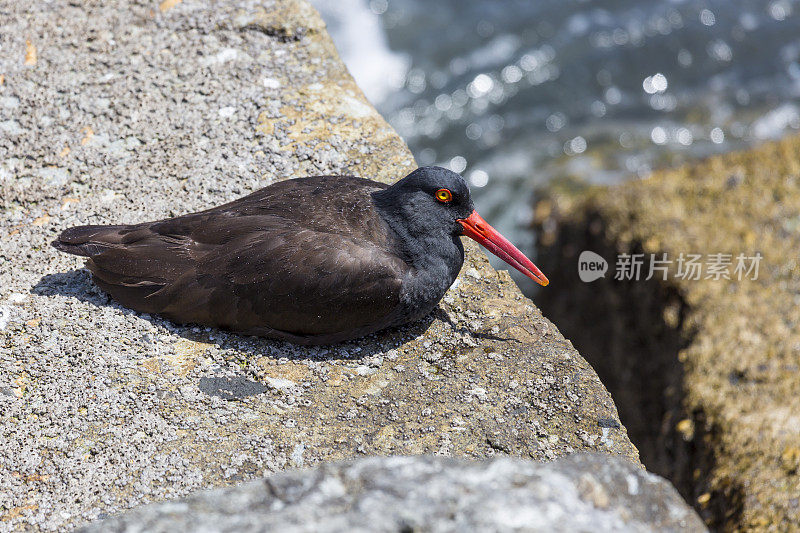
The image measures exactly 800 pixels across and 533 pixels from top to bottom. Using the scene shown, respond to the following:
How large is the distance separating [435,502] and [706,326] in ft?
13.7

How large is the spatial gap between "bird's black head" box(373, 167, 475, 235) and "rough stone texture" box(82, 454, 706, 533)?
6.21 ft

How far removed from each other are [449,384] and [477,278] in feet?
2.92

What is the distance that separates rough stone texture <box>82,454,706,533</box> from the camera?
2160 mm

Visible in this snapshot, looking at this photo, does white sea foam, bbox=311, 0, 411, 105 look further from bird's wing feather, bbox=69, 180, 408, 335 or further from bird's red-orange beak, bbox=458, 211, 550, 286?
bird's wing feather, bbox=69, 180, 408, 335

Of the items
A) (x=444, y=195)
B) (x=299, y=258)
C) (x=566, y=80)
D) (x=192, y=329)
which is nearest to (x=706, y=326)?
(x=444, y=195)

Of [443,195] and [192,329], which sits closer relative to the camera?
[192,329]

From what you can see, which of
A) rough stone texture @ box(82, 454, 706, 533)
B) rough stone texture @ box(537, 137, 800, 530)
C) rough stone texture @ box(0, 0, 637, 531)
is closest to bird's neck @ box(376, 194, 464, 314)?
rough stone texture @ box(0, 0, 637, 531)

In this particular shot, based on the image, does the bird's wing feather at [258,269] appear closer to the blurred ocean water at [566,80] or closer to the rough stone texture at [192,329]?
the rough stone texture at [192,329]

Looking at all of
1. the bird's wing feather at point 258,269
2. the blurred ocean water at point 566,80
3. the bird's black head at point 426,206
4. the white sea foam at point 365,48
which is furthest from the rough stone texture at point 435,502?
the white sea foam at point 365,48

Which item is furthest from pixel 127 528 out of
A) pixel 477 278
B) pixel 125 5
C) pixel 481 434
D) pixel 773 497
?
pixel 125 5

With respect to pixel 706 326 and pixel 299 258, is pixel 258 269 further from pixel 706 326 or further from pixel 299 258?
pixel 706 326

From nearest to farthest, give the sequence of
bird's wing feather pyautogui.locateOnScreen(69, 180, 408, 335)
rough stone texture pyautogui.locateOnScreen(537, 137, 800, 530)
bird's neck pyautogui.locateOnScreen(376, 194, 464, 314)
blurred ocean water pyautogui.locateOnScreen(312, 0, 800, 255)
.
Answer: bird's wing feather pyautogui.locateOnScreen(69, 180, 408, 335), bird's neck pyautogui.locateOnScreen(376, 194, 464, 314), rough stone texture pyautogui.locateOnScreen(537, 137, 800, 530), blurred ocean water pyautogui.locateOnScreen(312, 0, 800, 255)

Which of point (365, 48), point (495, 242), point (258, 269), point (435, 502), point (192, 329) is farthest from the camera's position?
point (365, 48)

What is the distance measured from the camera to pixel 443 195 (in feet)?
13.4
